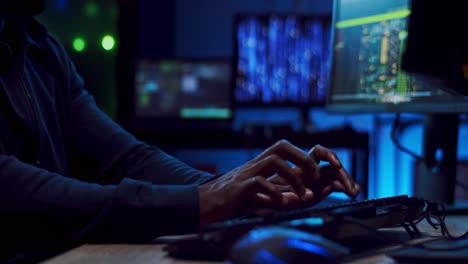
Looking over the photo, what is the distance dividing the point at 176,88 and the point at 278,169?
2.72 m

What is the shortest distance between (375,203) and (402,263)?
0.57 feet

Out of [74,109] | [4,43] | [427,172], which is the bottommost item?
[427,172]

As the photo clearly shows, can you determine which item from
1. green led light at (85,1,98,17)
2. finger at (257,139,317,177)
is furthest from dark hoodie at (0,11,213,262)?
green led light at (85,1,98,17)

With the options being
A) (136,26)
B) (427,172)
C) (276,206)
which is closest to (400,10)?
(427,172)

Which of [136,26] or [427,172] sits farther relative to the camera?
[136,26]

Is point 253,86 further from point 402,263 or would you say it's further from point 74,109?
point 402,263

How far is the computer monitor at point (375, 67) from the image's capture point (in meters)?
1.18

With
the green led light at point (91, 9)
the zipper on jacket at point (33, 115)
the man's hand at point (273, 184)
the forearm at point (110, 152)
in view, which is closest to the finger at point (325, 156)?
the man's hand at point (273, 184)

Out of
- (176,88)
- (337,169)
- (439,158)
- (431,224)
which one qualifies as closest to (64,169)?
(337,169)

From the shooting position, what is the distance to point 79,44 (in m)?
2.23

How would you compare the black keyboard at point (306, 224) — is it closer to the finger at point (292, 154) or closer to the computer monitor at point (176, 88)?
the finger at point (292, 154)

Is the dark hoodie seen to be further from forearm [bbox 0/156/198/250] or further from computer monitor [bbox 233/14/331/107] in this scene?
computer monitor [bbox 233/14/331/107]

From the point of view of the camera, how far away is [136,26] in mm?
3916

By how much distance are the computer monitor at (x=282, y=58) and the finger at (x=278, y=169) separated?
2636 millimetres
